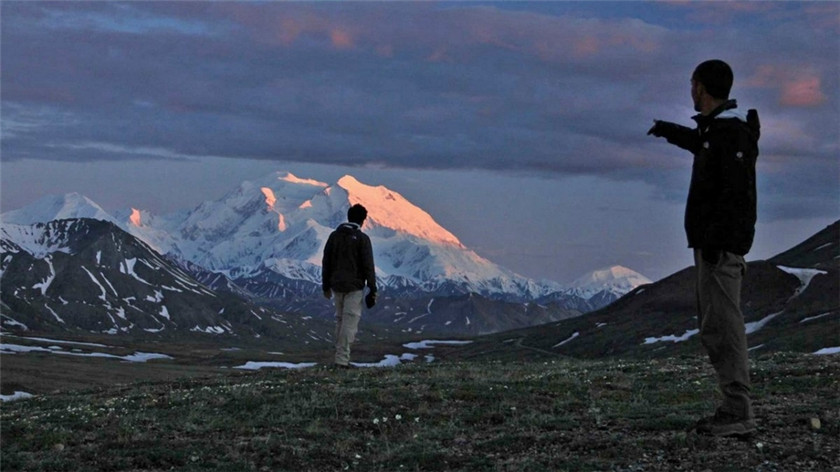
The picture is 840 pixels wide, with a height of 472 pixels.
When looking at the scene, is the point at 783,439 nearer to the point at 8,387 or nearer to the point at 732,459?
the point at 732,459

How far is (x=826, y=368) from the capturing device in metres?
19.7

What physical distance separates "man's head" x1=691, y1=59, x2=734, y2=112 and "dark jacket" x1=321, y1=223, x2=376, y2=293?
13.9 meters

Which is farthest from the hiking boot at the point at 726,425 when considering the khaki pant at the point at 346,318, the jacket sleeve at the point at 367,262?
the khaki pant at the point at 346,318

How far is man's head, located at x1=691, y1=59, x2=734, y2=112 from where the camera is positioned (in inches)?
474

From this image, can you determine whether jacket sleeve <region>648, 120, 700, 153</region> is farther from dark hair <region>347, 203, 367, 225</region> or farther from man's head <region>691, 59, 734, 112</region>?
dark hair <region>347, 203, 367, 225</region>

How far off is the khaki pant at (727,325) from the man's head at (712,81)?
2.15m

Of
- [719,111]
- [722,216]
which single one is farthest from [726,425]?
[719,111]

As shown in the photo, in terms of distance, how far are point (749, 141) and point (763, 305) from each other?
148001 millimetres

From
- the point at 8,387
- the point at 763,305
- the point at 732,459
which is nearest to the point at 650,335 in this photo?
the point at 763,305

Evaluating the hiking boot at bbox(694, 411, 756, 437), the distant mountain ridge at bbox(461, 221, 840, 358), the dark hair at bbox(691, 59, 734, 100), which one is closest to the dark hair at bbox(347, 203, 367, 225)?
the dark hair at bbox(691, 59, 734, 100)

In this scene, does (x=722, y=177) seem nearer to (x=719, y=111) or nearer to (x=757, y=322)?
(x=719, y=111)

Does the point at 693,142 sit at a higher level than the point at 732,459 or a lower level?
higher

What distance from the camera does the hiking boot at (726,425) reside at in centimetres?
1200

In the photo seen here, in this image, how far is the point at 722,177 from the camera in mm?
11734
